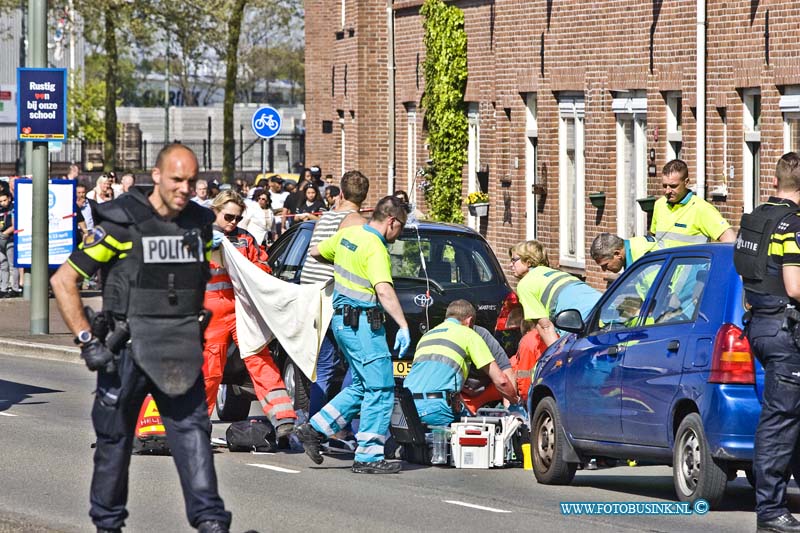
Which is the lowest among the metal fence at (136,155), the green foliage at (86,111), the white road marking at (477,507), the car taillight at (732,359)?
the white road marking at (477,507)

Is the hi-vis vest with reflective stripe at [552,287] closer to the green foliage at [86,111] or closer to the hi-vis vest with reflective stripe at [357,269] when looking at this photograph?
the hi-vis vest with reflective stripe at [357,269]

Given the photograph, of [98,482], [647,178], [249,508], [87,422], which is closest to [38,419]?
[87,422]

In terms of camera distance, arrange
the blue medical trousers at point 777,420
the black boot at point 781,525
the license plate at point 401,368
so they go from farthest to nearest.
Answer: the license plate at point 401,368, the blue medical trousers at point 777,420, the black boot at point 781,525

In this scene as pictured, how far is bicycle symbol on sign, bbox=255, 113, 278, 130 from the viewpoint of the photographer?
30.2 metres

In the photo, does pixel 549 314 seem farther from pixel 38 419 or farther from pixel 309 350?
pixel 38 419

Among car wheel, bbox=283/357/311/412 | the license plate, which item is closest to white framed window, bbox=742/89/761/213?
the license plate

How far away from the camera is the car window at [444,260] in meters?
14.1

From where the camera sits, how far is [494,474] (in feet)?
37.7

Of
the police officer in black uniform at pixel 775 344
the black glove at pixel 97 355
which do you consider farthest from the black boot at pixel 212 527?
the police officer in black uniform at pixel 775 344

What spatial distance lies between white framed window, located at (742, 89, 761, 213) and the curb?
767 cm

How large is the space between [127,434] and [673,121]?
46.8ft

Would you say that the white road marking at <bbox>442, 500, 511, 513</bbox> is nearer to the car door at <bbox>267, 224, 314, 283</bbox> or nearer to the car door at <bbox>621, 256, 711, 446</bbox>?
the car door at <bbox>621, 256, 711, 446</bbox>

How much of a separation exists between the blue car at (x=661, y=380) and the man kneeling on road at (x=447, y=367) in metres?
0.68

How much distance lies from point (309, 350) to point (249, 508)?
2.75m
